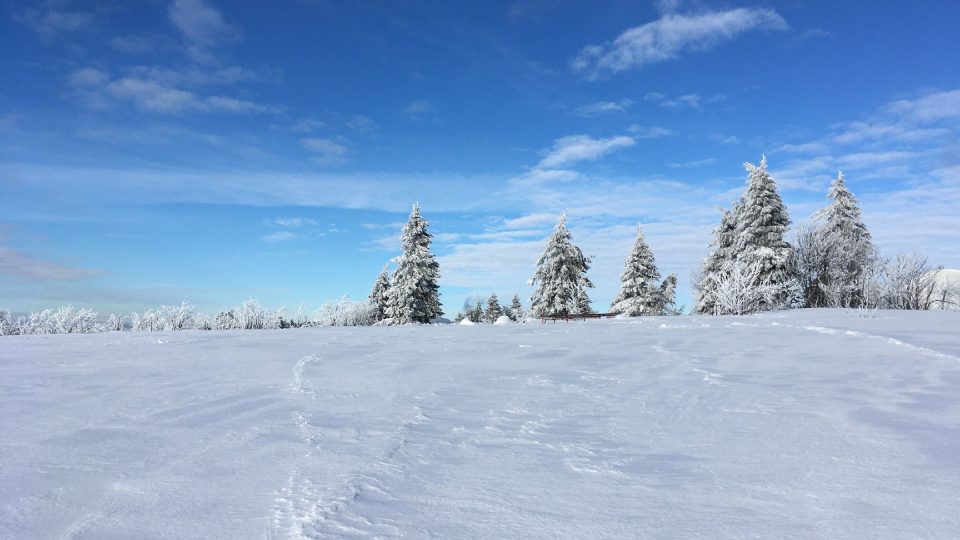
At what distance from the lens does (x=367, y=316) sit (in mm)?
34125

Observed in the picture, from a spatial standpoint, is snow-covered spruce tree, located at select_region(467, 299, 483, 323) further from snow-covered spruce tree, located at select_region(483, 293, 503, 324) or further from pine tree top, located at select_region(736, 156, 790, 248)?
pine tree top, located at select_region(736, 156, 790, 248)

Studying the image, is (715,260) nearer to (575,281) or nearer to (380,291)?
(575,281)

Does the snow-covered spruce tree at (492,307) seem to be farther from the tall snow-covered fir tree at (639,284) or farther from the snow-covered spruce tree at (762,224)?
the snow-covered spruce tree at (762,224)

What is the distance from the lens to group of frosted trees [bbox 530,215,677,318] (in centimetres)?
3325

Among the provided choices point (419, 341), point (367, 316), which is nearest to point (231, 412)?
point (419, 341)

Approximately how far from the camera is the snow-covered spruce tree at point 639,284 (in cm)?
3378

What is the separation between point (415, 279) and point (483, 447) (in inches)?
Answer: 1081

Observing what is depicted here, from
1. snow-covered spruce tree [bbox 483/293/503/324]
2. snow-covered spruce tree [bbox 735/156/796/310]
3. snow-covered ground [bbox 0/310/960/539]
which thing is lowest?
snow-covered ground [bbox 0/310/960/539]

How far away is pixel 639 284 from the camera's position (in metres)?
34.0

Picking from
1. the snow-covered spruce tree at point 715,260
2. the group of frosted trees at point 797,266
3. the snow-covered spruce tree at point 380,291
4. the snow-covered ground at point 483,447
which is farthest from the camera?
the snow-covered spruce tree at point 380,291

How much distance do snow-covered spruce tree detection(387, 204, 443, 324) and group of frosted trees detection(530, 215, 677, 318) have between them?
6.89 metres

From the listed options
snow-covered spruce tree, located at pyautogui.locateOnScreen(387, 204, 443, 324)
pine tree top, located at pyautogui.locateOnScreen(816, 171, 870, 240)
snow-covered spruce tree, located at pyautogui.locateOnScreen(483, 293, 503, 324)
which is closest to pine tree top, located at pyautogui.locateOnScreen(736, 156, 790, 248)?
pine tree top, located at pyautogui.locateOnScreen(816, 171, 870, 240)

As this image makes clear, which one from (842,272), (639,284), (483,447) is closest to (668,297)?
(639,284)

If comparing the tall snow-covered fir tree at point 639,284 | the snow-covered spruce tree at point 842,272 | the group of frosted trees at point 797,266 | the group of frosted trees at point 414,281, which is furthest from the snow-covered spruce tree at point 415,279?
the snow-covered spruce tree at point 842,272
